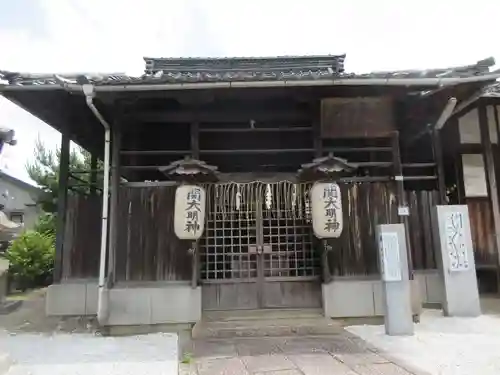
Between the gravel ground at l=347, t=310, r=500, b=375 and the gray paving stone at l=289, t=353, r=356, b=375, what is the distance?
849mm

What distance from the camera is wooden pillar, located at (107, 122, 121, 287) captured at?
7.35 metres

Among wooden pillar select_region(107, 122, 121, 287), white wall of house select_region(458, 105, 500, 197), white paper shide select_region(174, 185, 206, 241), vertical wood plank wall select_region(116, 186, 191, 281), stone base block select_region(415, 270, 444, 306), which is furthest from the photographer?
white wall of house select_region(458, 105, 500, 197)

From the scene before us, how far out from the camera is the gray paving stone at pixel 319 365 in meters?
4.65

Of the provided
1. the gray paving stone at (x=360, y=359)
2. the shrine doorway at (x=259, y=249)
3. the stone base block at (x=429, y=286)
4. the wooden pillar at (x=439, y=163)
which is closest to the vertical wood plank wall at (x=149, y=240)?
the shrine doorway at (x=259, y=249)

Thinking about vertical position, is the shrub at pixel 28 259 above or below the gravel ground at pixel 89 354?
above

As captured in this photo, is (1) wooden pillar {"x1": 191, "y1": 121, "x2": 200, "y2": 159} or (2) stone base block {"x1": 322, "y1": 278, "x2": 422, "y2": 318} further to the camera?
(1) wooden pillar {"x1": 191, "y1": 121, "x2": 200, "y2": 159}

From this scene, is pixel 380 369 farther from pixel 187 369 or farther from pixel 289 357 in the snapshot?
pixel 187 369

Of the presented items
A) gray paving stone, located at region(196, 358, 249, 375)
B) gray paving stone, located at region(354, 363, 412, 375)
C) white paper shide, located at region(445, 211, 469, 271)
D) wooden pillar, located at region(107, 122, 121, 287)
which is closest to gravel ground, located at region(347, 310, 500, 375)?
gray paving stone, located at region(354, 363, 412, 375)

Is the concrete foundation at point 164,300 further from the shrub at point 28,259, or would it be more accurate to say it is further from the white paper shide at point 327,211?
the shrub at point 28,259

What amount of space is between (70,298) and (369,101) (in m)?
6.88

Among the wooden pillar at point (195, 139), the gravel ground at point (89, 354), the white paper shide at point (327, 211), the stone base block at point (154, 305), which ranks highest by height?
the wooden pillar at point (195, 139)

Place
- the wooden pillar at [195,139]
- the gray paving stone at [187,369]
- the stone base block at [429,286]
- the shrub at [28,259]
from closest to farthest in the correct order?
the gray paving stone at [187,369] → the wooden pillar at [195,139] → the stone base block at [429,286] → the shrub at [28,259]

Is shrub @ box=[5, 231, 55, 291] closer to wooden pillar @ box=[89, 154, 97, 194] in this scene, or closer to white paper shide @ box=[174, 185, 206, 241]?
wooden pillar @ box=[89, 154, 97, 194]

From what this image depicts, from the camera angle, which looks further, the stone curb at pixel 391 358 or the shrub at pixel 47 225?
the shrub at pixel 47 225
